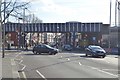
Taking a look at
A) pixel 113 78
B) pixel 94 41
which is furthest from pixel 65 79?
pixel 94 41

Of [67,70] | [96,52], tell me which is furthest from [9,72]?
[96,52]

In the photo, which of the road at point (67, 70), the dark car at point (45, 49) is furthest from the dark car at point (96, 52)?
the road at point (67, 70)

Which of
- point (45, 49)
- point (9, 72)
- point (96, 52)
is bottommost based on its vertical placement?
point (45, 49)

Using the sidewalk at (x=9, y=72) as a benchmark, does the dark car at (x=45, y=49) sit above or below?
below

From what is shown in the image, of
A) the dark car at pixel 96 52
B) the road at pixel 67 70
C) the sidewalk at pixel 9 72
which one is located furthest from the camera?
the dark car at pixel 96 52

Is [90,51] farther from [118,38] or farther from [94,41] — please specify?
[94,41]

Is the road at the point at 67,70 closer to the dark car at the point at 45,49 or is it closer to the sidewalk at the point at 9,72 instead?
the sidewalk at the point at 9,72

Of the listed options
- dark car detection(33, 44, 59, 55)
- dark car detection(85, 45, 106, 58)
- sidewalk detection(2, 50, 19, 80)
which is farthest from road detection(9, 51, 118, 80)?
dark car detection(33, 44, 59, 55)

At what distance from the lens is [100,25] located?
88.9 metres

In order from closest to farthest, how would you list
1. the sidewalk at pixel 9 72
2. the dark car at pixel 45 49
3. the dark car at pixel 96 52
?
1. the sidewalk at pixel 9 72
2. the dark car at pixel 96 52
3. the dark car at pixel 45 49

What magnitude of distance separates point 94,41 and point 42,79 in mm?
94248

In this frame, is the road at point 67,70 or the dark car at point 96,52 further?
the dark car at point 96,52

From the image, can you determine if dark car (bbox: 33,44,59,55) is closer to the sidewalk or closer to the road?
the road

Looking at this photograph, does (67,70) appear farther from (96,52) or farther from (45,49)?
(45,49)
